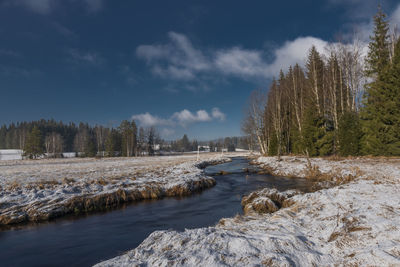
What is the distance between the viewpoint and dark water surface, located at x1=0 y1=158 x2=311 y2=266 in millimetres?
6660

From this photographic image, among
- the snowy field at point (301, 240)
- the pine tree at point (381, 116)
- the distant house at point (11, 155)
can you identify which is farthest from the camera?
the distant house at point (11, 155)

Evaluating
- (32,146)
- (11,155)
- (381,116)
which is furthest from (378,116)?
(11,155)

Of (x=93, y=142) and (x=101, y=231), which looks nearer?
(x=101, y=231)

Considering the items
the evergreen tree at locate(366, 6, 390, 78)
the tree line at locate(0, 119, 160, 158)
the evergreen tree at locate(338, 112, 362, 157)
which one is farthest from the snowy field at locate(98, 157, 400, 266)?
the tree line at locate(0, 119, 160, 158)

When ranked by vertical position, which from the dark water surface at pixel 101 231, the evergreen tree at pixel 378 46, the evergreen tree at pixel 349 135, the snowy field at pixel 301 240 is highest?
the evergreen tree at pixel 378 46

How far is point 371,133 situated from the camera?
19781 millimetres

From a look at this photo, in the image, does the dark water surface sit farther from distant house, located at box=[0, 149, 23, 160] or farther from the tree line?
distant house, located at box=[0, 149, 23, 160]

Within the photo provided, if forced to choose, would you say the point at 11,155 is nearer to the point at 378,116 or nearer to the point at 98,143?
the point at 98,143

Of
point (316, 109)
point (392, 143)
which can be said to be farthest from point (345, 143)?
point (316, 109)

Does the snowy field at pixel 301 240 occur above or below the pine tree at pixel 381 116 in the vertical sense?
below

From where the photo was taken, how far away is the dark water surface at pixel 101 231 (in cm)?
666

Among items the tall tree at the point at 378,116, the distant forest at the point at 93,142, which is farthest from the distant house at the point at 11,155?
the tall tree at the point at 378,116

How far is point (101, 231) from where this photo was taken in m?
8.57

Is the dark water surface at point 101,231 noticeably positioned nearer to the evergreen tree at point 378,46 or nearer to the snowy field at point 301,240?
the snowy field at point 301,240
